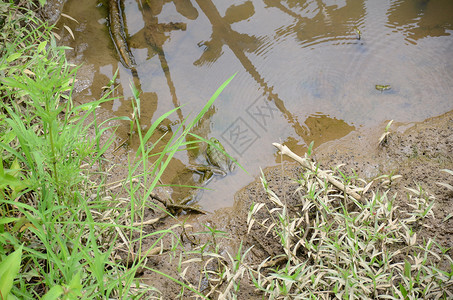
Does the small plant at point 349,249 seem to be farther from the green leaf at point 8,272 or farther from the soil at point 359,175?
the green leaf at point 8,272

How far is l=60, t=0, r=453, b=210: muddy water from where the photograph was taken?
9.37 ft

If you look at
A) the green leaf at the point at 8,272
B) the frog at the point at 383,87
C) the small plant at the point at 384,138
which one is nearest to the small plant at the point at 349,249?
the small plant at the point at 384,138

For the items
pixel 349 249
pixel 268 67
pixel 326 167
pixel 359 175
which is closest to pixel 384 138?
pixel 359 175

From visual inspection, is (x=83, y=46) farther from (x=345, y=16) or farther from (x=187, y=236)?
(x=345, y=16)

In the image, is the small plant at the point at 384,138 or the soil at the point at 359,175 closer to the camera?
the soil at the point at 359,175

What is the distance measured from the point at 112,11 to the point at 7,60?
159 cm

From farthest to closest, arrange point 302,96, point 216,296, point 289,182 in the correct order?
point 302,96, point 289,182, point 216,296

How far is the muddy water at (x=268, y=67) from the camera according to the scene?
9.37ft

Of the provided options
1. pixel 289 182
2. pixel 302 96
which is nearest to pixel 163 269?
pixel 289 182

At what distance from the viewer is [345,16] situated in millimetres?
3420

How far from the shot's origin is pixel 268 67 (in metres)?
3.24

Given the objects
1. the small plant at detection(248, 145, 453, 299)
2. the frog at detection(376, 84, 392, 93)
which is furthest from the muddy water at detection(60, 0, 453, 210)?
the small plant at detection(248, 145, 453, 299)

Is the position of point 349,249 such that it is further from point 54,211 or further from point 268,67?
point 268,67

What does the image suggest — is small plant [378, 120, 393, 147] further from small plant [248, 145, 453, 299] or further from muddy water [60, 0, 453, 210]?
small plant [248, 145, 453, 299]
